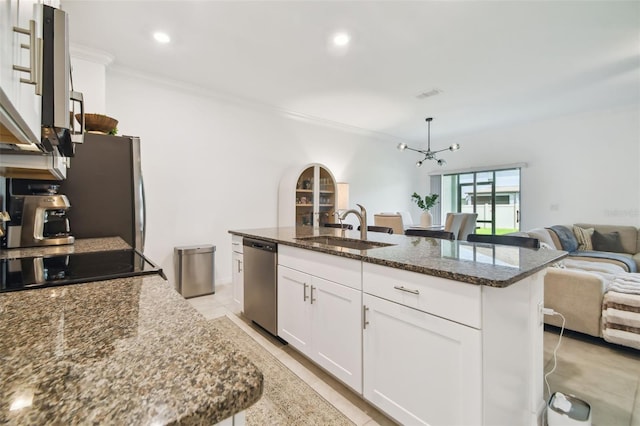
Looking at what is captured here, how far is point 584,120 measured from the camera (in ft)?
17.2

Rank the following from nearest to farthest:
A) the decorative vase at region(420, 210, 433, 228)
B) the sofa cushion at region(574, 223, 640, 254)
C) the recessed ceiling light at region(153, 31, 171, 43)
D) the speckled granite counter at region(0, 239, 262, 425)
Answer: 1. the speckled granite counter at region(0, 239, 262, 425)
2. the recessed ceiling light at region(153, 31, 171, 43)
3. the sofa cushion at region(574, 223, 640, 254)
4. the decorative vase at region(420, 210, 433, 228)

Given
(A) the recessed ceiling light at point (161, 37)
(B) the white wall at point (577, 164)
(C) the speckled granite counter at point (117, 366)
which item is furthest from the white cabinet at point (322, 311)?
(B) the white wall at point (577, 164)

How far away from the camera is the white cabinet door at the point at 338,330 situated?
5.44ft

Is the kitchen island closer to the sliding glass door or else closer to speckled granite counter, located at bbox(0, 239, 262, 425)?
speckled granite counter, located at bbox(0, 239, 262, 425)

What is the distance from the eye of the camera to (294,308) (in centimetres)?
217

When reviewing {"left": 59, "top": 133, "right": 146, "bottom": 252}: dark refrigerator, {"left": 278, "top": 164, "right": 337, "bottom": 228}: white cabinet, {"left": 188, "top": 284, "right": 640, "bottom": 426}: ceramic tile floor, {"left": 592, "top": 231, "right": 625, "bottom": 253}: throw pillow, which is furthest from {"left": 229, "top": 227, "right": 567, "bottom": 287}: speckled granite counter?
{"left": 592, "top": 231, "right": 625, "bottom": 253}: throw pillow

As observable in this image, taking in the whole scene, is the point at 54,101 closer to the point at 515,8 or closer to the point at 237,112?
the point at 515,8

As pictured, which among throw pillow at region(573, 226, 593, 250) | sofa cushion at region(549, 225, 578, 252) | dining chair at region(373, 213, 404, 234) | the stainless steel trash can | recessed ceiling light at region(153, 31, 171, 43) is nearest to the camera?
recessed ceiling light at region(153, 31, 171, 43)

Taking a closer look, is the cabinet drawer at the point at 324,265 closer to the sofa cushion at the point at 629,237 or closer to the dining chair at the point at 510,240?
the dining chair at the point at 510,240

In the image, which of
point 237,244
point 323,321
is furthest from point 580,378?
point 237,244

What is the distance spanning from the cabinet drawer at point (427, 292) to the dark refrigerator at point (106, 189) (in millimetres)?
2046

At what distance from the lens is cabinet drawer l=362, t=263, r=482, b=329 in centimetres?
Answer: 117

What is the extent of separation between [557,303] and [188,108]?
4696 millimetres

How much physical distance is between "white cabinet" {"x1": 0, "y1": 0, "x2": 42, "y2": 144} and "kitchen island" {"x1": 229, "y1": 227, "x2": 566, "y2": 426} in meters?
1.35
